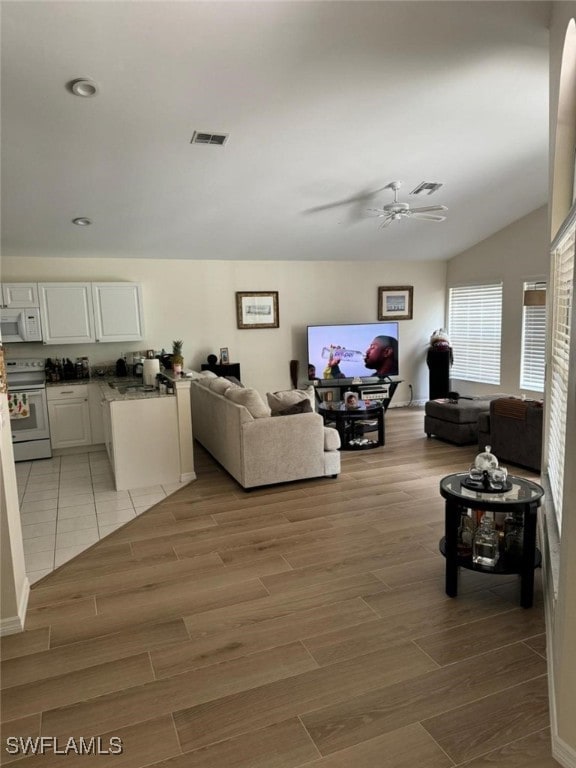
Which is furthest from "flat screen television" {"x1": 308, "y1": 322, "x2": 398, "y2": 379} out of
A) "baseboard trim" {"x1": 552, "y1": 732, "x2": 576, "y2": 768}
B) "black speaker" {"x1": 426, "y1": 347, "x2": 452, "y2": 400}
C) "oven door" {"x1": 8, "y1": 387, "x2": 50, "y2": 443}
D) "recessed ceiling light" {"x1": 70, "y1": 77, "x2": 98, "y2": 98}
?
"baseboard trim" {"x1": 552, "y1": 732, "x2": 576, "y2": 768}

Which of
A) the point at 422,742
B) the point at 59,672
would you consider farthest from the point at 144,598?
the point at 422,742

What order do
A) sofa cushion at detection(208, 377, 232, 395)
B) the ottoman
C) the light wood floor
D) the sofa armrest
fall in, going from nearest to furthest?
the light wood floor, the sofa armrest, sofa cushion at detection(208, 377, 232, 395), the ottoman

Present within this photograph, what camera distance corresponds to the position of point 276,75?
3.46 meters

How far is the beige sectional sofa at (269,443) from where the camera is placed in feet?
15.2

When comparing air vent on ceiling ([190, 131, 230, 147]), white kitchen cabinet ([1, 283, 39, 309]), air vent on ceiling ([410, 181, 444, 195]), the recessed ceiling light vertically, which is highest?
the recessed ceiling light

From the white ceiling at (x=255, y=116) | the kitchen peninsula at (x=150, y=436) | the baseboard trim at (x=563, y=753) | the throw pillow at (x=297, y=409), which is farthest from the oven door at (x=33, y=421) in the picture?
the baseboard trim at (x=563, y=753)

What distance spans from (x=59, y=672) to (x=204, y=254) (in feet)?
18.7

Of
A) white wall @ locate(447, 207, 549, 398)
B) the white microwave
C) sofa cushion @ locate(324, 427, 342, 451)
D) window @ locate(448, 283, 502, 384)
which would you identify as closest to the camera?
sofa cushion @ locate(324, 427, 342, 451)

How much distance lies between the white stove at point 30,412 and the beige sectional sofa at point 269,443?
2.33m

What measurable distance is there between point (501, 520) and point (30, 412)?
5155mm

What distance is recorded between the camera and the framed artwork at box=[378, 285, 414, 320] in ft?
28.0

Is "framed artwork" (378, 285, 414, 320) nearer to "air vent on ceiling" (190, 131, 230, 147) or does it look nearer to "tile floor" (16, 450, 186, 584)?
"air vent on ceiling" (190, 131, 230, 147)

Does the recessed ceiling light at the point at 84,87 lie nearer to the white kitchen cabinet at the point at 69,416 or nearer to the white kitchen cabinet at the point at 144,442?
the white kitchen cabinet at the point at 144,442

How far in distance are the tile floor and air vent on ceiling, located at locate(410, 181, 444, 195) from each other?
4180 millimetres
